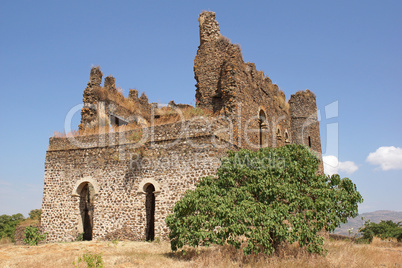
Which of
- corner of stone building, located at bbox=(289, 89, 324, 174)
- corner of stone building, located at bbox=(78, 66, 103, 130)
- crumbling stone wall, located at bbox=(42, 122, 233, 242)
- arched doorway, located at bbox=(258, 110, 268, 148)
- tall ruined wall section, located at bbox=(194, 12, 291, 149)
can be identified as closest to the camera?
crumbling stone wall, located at bbox=(42, 122, 233, 242)

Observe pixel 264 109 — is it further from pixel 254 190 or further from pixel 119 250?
pixel 119 250

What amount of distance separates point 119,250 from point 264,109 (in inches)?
396

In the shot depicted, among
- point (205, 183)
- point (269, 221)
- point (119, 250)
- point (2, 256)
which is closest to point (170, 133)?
point (205, 183)

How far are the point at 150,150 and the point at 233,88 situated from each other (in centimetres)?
444

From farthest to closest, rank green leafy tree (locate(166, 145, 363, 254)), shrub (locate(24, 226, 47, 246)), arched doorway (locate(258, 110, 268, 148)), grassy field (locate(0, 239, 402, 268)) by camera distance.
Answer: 1. arched doorway (locate(258, 110, 268, 148))
2. shrub (locate(24, 226, 47, 246))
3. green leafy tree (locate(166, 145, 363, 254))
4. grassy field (locate(0, 239, 402, 268))

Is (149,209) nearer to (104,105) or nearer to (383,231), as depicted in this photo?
(104,105)

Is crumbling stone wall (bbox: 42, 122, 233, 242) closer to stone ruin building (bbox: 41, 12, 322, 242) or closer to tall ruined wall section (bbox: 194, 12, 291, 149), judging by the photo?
stone ruin building (bbox: 41, 12, 322, 242)

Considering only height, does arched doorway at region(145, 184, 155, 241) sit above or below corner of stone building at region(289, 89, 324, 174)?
below

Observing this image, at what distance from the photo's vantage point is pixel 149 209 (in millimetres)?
13211

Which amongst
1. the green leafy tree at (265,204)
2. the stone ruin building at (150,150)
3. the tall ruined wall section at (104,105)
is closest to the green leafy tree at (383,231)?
the stone ruin building at (150,150)

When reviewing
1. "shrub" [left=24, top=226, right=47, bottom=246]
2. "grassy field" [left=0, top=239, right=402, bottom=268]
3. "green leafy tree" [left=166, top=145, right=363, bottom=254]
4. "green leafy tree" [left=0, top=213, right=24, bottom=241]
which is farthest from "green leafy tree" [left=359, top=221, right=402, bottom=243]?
→ "green leafy tree" [left=0, top=213, right=24, bottom=241]

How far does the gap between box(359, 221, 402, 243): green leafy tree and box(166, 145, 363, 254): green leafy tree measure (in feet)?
34.9

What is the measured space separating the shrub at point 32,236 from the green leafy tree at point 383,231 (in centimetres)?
1610

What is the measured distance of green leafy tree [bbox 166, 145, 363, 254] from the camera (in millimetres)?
8820
